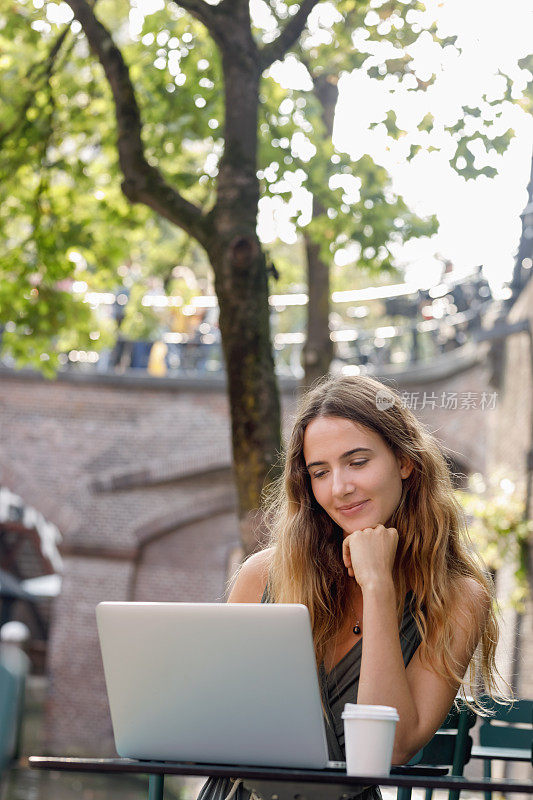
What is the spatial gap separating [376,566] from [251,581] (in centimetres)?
61

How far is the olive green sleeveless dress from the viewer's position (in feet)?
7.29

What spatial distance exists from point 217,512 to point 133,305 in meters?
5.01

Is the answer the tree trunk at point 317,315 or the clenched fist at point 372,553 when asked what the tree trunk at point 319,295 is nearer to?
the tree trunk at point 317,315

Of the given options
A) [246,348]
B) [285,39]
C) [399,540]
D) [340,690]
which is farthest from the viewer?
[285,39]

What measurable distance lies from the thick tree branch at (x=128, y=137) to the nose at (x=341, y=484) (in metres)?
3.07

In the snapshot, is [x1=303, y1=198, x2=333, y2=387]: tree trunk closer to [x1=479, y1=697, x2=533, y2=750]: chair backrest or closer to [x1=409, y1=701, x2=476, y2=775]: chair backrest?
[x1=479, y1=697, x2=533, y2=750]: chair backrest

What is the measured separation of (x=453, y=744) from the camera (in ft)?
10.9

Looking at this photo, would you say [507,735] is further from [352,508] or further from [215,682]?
[215,682]

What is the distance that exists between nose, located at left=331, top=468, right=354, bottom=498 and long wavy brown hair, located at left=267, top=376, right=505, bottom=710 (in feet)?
0.47

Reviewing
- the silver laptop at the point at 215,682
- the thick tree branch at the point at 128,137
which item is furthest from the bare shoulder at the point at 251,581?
the thick tree branch at the point at 128,137

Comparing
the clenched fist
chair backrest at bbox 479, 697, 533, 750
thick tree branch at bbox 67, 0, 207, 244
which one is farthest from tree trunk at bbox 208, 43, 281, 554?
the clenched fist

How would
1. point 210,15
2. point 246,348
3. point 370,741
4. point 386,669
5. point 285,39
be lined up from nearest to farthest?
point 370,741
point 386,669
point 246,348
point 210,15
point 285,39

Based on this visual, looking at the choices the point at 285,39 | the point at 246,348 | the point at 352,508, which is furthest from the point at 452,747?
the point at 285,39

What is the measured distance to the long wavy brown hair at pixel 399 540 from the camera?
7.81 ft
